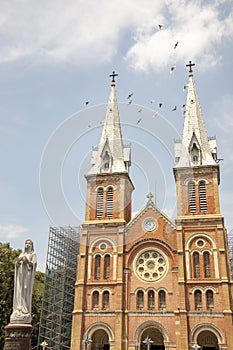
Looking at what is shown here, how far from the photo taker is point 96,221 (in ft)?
119

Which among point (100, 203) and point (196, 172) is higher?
point (196, 172)

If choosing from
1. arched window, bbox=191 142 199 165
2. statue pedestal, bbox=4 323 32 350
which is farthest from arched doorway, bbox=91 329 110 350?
statue pedestal, bbox=4 323 32 350

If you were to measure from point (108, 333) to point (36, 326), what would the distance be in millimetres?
12217

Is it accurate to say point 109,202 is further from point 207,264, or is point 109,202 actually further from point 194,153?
point 207,264

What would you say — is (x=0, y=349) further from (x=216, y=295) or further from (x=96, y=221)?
(x=216, y=295)

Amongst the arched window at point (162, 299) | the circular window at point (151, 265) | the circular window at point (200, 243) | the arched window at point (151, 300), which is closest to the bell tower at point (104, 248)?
the circular window at point (151, 265)

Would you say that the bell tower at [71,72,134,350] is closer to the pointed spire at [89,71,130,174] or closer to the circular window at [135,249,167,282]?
the pointed spire at [89,71,130,174]

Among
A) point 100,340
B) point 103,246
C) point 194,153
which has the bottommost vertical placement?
point 100,340

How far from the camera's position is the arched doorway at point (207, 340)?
30.4m

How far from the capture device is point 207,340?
101ft

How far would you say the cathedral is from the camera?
30422 mm

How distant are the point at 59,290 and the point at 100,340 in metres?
7.92

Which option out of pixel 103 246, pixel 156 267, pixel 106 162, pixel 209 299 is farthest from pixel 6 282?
pixel 209 299

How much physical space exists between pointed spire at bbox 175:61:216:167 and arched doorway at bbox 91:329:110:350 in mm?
17202
